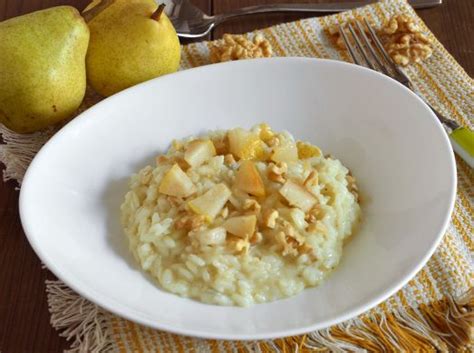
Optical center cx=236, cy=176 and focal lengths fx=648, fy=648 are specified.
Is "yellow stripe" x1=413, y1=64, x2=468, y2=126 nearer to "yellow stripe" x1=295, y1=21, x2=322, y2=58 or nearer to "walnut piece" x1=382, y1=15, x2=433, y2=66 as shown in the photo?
"walnut piece" x1=382, y1=15, x2=433, y2=66

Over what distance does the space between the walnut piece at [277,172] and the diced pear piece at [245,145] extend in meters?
0.09

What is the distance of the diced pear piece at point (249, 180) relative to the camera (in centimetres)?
141

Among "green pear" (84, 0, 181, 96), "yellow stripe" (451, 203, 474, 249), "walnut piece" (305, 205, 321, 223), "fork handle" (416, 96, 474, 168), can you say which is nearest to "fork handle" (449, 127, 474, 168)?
"fork handle" (416, 96, 474, 168)

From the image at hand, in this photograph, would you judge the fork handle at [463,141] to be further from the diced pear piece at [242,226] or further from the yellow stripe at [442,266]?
the diced pear piece at [242,226]

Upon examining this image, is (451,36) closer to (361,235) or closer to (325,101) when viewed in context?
(325,101)

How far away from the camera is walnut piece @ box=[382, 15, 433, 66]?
199cm

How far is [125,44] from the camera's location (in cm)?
176

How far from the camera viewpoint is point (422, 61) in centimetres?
199

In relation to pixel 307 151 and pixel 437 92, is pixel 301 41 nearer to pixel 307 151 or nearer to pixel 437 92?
pixel 437 92

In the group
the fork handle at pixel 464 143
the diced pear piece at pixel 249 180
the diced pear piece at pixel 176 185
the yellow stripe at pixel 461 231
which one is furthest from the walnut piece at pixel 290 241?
the fork handle at pixel 464 143

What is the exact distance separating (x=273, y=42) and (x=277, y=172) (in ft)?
2.60

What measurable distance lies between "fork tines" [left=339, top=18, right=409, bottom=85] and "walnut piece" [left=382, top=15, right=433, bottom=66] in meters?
0.03

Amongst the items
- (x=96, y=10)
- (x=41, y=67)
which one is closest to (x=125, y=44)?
(x=96, y=10)

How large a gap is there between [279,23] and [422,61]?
0.50 metres
